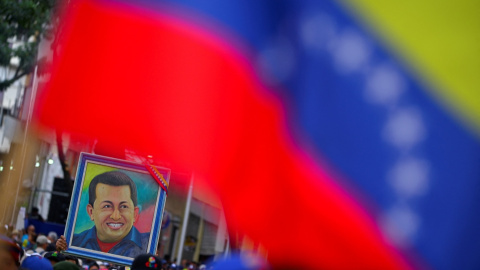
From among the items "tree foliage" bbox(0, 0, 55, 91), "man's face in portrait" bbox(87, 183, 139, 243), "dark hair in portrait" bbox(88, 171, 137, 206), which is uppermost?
"tree foliage" bbox(0, 0, 55, 91)

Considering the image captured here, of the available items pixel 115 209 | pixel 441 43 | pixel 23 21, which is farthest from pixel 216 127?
pixel 23 21

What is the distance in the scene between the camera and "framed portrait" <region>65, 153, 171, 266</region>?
5.67 m

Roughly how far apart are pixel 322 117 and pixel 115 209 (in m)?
3.80

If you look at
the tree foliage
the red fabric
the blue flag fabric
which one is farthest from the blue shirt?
the tree foliage

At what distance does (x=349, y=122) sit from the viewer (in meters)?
2.11

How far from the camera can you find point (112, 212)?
18.9 feet

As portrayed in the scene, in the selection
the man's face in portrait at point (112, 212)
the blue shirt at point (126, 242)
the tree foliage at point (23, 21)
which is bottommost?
the blue shirt at point (126, 242)

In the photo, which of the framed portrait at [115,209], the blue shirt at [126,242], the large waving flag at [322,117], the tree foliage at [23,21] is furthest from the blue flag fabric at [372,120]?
the tree foliage at [23,21]

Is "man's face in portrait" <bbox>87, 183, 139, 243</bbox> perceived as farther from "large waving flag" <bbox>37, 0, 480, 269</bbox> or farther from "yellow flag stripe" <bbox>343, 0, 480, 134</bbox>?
"yellow flag stripe" <bbox>343, 0, 480, 134</bbox>

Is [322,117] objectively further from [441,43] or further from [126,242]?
[126,242]

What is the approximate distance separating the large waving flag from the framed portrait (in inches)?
135

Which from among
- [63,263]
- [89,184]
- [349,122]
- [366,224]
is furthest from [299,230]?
[89,184]

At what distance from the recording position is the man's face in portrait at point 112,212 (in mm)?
5617

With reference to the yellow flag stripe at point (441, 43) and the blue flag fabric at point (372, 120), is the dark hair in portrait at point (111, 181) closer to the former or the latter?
the blue flag fabric at point (372, 120)
